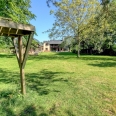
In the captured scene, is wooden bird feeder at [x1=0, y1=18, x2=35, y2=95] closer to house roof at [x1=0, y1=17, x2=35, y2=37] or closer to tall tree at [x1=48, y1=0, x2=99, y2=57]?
house roof at [x1=0, y1=17, x2=35, y2=37]

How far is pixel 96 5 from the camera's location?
60.3 feet

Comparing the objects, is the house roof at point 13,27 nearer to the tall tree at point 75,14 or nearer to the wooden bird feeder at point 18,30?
the wooden bird feeder at point 18,30

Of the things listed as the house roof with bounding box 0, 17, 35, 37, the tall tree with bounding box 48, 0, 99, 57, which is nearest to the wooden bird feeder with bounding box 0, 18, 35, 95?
the house roof with bounding box 0, 17, 35, 37

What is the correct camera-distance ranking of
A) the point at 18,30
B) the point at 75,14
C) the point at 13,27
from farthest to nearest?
the point at 75,14
the point at 18,30
the point at 13,27

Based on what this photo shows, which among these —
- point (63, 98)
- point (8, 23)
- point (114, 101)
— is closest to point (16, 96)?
point (63, 98)

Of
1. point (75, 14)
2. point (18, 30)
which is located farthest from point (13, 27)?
point (75, 14)

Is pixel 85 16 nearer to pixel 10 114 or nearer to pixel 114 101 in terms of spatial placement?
pixel 114 101

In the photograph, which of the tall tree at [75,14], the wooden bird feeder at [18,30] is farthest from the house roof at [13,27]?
the tall tree at [75,14]

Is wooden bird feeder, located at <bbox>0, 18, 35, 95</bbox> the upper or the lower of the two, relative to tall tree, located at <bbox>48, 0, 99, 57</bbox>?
lower

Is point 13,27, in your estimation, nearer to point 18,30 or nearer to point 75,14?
point 18,30

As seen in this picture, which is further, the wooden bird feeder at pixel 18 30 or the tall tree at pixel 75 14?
the tall tree at pixel 75 14

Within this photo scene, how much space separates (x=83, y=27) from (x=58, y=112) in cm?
1713

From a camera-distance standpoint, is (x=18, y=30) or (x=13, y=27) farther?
(x=18, y=30)

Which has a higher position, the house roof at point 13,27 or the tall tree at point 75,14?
the tall tree at point 75,14
